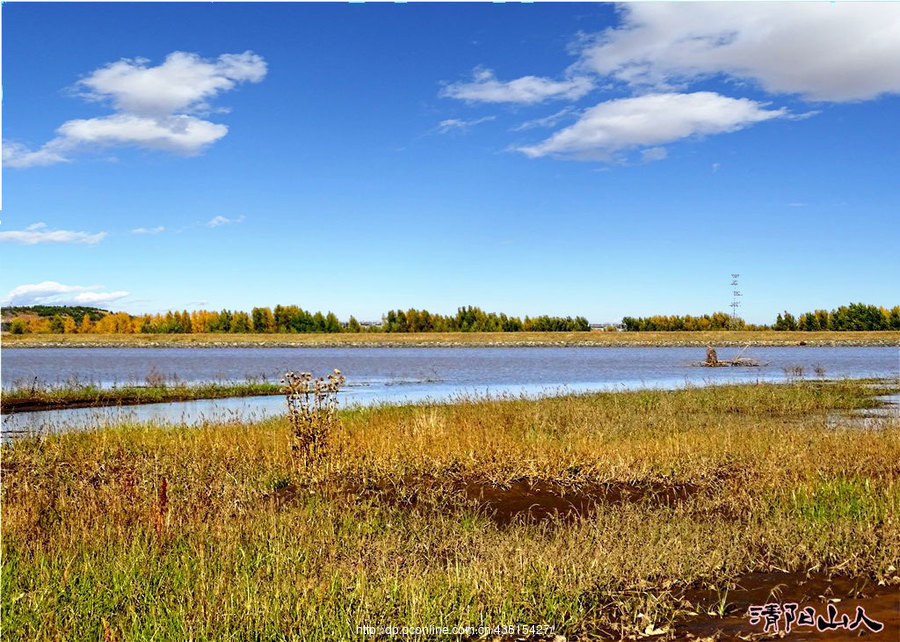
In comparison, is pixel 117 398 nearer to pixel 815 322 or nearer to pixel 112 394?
pixel 112 394

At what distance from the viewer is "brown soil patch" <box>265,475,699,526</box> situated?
30.4ft

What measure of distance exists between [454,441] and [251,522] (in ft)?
17.8

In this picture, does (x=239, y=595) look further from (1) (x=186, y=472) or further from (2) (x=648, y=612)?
(1) (x=186, y=472)

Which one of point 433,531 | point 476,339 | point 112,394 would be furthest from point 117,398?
point 476,339

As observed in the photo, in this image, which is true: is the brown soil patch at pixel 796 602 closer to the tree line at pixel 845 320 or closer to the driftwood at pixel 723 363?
the driftwood at pixel 723 363

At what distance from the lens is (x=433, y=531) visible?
7848mm

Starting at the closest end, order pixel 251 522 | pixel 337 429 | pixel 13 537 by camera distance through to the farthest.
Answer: pixel 13 537 → pixel 251 522 → pixel 337 429

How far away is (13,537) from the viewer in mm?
7219

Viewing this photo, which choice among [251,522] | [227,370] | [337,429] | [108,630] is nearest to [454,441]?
[337,429]

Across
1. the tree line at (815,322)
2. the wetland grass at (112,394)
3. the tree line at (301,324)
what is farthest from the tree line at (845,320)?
the wetland grass at (112,394)

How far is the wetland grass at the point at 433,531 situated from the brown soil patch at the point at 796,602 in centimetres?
4

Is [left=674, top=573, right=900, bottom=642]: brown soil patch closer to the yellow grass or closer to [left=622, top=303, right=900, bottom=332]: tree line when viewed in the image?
the yellow grass

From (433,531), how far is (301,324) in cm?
13220

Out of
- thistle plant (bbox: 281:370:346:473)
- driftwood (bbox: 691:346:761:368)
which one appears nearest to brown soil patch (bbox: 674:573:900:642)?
thistle plant (bbox: 281:370:346:473)
